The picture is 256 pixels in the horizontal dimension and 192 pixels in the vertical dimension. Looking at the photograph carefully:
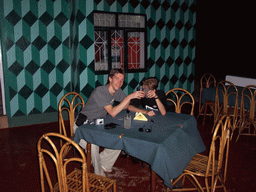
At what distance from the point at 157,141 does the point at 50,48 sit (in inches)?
136

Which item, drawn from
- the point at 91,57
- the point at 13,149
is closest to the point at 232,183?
the point at 13,149

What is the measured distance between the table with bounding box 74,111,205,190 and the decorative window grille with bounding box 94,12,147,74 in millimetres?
2655

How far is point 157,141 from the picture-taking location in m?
1.87

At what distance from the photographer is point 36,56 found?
4492 millimetres

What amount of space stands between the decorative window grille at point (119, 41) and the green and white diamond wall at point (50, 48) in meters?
0.14

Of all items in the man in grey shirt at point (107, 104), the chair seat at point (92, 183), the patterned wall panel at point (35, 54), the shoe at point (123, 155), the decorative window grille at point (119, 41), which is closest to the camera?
the chair seat at point (92, 183)

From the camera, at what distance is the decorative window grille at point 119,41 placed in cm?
475

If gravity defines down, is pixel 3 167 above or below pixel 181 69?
below

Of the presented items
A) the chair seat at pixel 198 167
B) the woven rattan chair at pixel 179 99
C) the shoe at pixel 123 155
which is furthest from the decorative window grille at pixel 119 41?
the chair seat at pixel 198 167

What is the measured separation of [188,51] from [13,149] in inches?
169

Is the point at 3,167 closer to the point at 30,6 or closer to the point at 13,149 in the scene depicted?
the point at 13,149

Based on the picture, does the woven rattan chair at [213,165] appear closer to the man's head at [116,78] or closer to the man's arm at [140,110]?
the man's arm at [140,110]

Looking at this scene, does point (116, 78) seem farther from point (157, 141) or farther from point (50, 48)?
point (50, 48)

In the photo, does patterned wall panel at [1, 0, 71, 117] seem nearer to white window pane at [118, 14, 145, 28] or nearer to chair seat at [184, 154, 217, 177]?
white window pane at [118, 14, 145, 28]
